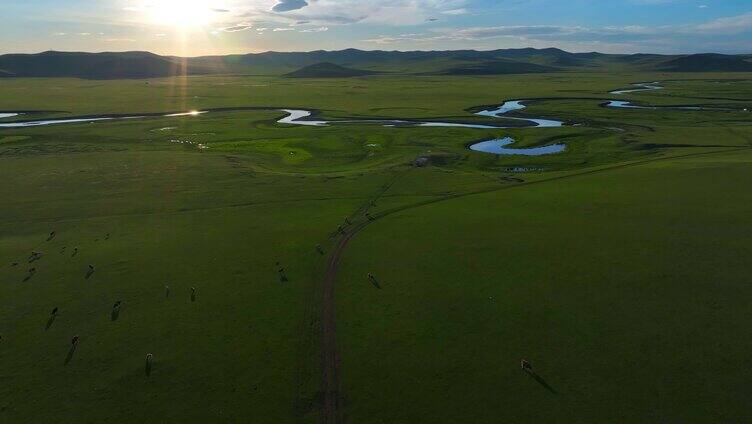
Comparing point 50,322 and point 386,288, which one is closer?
point 50,322

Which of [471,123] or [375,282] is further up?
[471,123]

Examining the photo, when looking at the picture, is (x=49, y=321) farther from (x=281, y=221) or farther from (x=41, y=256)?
(x=281, y=221)

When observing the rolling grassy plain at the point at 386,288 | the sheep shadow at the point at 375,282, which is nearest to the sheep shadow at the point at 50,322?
the rolling grassy plain at the point at 386,288

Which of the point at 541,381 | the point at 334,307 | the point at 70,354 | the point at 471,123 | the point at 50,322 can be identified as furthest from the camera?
the point at 471,123

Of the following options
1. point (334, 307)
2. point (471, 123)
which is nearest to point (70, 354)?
point (334, 307)

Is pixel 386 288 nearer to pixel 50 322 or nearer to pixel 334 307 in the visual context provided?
pixel 334 307

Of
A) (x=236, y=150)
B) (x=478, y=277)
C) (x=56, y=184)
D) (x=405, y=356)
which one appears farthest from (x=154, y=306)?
(x=236, y=150)

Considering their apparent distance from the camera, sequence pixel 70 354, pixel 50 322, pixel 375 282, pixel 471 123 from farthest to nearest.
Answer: pixel 471 123, pixel 375 282, pixel 50 322, pixel 70 354

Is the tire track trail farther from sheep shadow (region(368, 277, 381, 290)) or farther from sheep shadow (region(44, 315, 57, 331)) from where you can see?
sheep shadow (region(44, 315, 57, 331))
